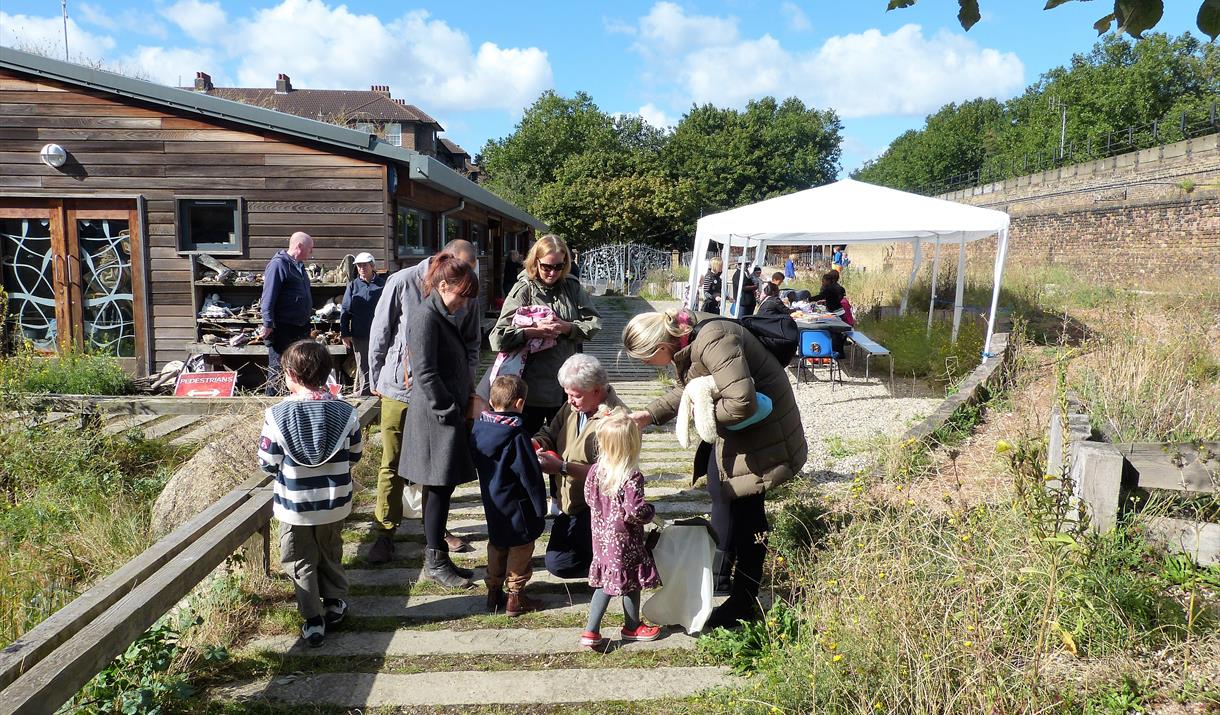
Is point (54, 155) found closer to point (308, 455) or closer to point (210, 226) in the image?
point (210, 226)

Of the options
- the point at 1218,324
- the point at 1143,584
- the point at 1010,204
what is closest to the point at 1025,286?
the point at 1218,324

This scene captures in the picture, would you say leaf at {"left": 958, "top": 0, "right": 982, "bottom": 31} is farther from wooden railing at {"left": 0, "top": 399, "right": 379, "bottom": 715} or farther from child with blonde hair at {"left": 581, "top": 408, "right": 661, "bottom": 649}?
wooden railing at {"left": 0, "top": 399, "right": 379, "bottom": 715}

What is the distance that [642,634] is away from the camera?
11.9ft

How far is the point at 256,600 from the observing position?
392 cm

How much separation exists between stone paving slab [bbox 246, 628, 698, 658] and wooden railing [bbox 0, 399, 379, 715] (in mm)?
518

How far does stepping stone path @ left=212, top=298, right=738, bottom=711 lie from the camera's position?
319 cm

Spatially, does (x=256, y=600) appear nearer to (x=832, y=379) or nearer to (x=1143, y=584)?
(x=1143, y=584)

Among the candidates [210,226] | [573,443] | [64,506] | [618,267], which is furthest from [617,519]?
[618,267]

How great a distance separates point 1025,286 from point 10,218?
1699 cm

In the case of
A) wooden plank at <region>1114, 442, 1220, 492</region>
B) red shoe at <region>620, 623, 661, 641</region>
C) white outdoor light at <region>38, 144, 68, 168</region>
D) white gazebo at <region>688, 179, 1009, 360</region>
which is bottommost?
red shoe at <region>620, 623, 661, 641</region>

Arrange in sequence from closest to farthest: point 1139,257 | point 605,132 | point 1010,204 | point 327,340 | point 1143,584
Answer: point 1143,584 → point 327,340 → point 1139,257 → point 1010,204 → point 605,132

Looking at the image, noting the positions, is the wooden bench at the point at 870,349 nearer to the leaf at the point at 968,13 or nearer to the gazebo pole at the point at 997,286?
the gazebo pole at the point at 997,286

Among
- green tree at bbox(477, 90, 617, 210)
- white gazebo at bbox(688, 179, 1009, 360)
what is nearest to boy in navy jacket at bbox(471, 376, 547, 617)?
white gazebo at bbox(688, 179, 1009, 360)

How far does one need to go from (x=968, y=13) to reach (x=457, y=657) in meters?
3.04
